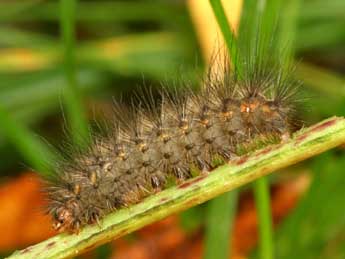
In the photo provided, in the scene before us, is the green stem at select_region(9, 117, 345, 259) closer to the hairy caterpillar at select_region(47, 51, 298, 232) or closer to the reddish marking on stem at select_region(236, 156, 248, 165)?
the reddish marking on stem at select_region(236, 156, 248, 165)

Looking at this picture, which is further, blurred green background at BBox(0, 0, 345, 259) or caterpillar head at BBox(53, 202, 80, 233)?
blurred green background at BBox(0, 0, 345, 259)

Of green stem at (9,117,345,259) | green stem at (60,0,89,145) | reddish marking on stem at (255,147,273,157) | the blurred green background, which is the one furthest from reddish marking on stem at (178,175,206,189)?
the blurred green background

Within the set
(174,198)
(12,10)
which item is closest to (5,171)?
(12,10)

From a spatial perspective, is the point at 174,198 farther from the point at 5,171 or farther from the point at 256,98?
the point at 5,171

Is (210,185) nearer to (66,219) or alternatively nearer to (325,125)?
(325,125)

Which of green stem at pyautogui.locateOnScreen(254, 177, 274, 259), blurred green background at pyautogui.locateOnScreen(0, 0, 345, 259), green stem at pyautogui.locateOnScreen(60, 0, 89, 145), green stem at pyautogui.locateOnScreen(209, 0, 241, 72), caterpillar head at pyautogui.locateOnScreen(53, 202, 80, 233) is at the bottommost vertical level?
green stem at pyautogui.locateOnScreen(254, 177, 274, 259)

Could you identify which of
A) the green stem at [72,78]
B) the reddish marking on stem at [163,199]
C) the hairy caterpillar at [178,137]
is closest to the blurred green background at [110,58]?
the green stem at [72,78]

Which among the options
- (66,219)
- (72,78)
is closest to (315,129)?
(66,219)
